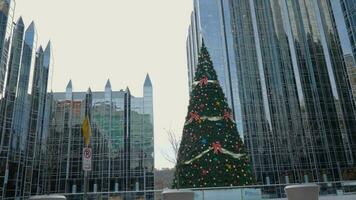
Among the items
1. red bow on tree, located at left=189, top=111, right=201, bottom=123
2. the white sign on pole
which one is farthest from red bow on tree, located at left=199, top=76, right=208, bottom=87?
the white sign on pole

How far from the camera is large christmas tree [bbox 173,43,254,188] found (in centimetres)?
2012

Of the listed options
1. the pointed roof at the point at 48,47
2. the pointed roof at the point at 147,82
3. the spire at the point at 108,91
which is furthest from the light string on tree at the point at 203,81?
the spire at the point at 108,91

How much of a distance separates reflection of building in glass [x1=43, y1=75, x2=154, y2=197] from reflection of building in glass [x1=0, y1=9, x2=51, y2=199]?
13229 millimetres

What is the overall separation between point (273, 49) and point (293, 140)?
22344 mm

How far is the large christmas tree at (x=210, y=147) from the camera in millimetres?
20125

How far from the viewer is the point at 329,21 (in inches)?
3073

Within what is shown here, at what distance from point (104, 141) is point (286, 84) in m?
43.7

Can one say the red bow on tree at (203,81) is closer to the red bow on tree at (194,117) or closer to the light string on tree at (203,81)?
the light string on tree at (203,81)

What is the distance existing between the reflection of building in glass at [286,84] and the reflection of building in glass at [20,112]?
119ft

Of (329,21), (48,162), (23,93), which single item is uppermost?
(329,21)

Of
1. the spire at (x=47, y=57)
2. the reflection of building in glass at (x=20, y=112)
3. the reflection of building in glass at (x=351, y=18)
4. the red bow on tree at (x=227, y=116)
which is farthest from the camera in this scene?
the spire at (x=47, y=57)

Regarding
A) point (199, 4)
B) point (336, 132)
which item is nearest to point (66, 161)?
point (199, 4)

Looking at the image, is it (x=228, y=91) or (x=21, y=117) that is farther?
(x=228, y=91)

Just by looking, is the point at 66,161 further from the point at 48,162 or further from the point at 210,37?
the point at 210,37
